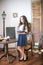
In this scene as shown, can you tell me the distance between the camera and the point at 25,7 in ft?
18.7

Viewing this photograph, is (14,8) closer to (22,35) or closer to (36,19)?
(36,19)

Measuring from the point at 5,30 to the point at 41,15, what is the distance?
1.65m

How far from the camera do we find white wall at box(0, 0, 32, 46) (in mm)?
5691

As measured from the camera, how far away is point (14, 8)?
5738 mm

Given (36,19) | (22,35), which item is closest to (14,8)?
(36,19)

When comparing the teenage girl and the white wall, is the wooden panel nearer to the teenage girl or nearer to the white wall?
the white wall

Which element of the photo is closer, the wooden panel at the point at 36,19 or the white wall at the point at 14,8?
the wooden panel at the point at 36,19

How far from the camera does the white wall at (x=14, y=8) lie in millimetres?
5691

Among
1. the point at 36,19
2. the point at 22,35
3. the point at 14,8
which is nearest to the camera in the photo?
the point at 22,35

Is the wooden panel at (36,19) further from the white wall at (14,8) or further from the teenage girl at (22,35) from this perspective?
the teenage girl at (22,35)

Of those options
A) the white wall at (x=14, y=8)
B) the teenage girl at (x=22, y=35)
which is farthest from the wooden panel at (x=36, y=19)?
→ the teenage girl at (x=22, y=35)

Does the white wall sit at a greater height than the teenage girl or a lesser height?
greater

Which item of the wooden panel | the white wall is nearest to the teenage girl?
the wooden panel

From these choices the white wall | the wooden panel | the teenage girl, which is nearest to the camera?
the teenage girl
